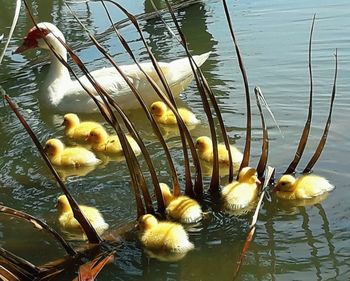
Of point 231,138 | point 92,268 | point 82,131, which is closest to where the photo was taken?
point 92,268

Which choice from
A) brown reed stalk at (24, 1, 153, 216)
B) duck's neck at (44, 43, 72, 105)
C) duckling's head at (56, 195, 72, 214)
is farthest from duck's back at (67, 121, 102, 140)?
brown reed stalk at (24, 1, 153, 216)

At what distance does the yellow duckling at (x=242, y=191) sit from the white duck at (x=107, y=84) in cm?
163

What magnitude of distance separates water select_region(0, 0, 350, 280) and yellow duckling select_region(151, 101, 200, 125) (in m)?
0.08

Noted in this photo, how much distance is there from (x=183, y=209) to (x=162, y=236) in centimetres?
25

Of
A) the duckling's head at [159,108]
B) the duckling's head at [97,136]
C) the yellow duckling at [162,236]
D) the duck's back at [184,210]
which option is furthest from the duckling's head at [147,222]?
the duckling's head at [159,108]

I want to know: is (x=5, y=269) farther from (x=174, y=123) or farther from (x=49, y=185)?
(x=174, y=123)

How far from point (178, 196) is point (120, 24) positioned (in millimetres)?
3959

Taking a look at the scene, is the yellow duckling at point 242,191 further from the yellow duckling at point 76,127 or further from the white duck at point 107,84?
the white duck at point 107,84

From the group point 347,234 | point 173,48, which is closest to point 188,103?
point 173,48

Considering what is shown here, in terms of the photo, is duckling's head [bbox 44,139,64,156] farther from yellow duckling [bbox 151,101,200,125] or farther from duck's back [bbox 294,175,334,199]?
duck's back [bbox 294,175,334,199]

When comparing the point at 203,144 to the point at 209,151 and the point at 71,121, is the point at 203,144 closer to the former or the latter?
the point at 209,151

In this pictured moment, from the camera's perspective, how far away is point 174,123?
4.58 metres

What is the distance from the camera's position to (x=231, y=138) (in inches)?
167

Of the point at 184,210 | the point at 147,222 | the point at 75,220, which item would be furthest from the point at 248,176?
the point at 75,220
